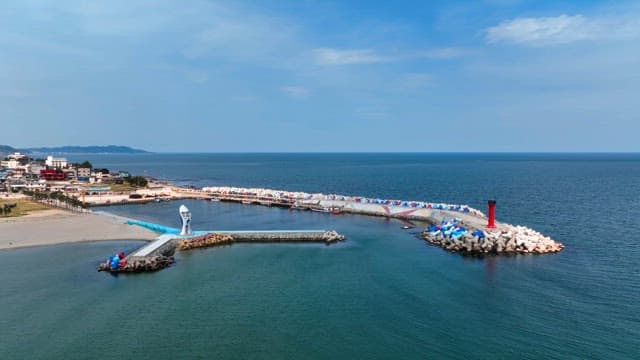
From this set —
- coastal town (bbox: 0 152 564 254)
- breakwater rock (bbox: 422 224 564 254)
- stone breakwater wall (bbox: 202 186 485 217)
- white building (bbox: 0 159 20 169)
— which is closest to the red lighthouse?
coastal town (bbox: 0 152 564 254)

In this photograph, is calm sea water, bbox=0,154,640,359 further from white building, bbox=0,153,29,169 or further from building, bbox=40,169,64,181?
white building, bbox=0,153,29,169

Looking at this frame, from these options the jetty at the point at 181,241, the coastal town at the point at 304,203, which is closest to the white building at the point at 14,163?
the coastal town at the point at 304,203

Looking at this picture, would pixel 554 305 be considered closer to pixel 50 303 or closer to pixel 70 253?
pixel 50 303

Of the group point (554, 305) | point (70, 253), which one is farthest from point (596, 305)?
point (70, 253)

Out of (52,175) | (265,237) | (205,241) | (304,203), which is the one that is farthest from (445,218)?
(52,175)

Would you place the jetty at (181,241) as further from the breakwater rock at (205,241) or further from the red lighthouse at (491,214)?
the red lighthouse at (491,214)

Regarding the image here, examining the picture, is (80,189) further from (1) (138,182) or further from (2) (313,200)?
(2) (313,200)
